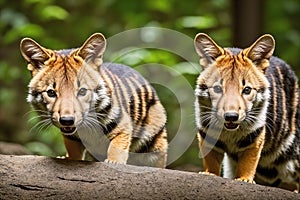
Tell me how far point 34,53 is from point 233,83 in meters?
0.98


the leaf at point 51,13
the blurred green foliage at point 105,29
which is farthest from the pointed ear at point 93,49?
the leaf at point 51,13

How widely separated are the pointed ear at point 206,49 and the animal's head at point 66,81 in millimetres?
481

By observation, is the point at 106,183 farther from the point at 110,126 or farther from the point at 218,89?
the point at 218,89

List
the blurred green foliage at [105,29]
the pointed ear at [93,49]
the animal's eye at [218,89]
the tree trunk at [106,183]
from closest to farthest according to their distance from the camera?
the tree trunk at [106,183]
the pointed ear at [93,49]
the animal's eye at [218,89]
the blurred green foliage at [105,29]

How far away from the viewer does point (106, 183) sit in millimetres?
2523

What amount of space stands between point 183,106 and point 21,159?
2.29 meters

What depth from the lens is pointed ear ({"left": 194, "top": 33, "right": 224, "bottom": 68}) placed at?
9.22 ft

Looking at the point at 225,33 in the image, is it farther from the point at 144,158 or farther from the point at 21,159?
A: the point at 21,159

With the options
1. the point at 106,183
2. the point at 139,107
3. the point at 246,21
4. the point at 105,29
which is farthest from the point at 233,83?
the point at 105,29

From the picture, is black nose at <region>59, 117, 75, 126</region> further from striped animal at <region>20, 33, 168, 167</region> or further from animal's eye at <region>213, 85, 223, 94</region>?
animal's eye at <region>213, 85, 223, 94</region>

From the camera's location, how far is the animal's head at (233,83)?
2732mm

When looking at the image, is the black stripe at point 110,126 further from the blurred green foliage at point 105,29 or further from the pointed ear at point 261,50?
the blurred green foliage at point 105,29

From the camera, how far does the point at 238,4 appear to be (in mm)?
4910

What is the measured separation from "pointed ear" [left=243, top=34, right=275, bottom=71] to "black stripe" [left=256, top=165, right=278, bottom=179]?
784 millimetres
